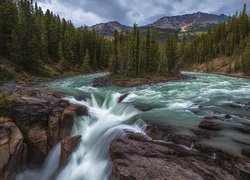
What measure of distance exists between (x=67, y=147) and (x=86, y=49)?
7614 cm

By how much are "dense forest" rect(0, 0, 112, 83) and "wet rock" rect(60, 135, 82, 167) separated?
2401 cm

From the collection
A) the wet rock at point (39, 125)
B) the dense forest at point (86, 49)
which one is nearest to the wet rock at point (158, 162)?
the wet rock at point (39, 125)

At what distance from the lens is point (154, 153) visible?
43.7 feet

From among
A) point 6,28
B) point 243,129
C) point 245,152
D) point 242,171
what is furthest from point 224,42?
point 242,171

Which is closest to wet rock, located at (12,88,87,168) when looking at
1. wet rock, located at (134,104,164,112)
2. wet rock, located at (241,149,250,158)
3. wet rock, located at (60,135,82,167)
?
wet rock, located at (60,135,82,167)

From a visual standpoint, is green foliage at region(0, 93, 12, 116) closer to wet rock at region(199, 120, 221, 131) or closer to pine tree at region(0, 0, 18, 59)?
wet rock at region(199, 120, 221, 131)

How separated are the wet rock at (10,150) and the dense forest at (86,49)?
2263cm

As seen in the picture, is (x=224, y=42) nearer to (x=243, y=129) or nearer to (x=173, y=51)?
(x=173, y=51)

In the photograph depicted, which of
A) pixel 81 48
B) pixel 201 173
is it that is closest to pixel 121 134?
pixel 201 173

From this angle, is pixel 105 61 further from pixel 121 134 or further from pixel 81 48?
pixel 121 134

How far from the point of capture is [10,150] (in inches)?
574

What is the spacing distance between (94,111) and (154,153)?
42.0 ft

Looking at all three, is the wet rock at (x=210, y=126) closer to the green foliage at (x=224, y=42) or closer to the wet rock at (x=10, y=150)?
the wet rock at (x=10, y=150)

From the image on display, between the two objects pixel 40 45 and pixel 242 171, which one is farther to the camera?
pixel 40 45
